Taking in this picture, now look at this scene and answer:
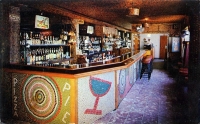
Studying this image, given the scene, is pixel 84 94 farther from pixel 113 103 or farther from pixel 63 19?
pixel 63 19

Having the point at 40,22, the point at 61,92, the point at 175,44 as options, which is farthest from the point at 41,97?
the point at 175,44

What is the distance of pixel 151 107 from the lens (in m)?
4.75

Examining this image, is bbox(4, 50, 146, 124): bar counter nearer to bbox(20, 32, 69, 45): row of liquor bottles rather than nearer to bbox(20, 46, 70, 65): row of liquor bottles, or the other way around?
bbox(20, 46, 70, 65): row of liquor bottles

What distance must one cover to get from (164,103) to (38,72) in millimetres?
3357

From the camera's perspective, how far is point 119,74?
15.6ft

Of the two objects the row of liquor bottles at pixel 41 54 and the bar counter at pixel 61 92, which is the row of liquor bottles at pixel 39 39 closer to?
the row of liquor bottles at pixel 41 54

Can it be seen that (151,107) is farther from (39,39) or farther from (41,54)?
(39,39)

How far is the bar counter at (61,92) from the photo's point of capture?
3555 mm

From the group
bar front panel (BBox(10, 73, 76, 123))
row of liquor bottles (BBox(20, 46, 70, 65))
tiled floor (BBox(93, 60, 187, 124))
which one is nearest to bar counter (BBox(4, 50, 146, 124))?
bar front panel (BBox(10, 73, 76, 123))

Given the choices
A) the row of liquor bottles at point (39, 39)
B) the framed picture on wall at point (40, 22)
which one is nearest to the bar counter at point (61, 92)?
the row of liquor bottles at point (39, 39)

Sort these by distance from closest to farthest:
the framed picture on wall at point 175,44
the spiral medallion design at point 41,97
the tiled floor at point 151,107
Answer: the spiral medallion design at point 41,97 < the tiled floor at point 151,107 < the framed picture on wall at point 175,44

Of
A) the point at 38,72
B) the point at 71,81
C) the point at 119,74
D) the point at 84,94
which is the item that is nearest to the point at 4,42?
the point at 38,72

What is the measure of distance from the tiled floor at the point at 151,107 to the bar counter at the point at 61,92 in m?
0.39

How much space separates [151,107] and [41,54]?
3941 mm
